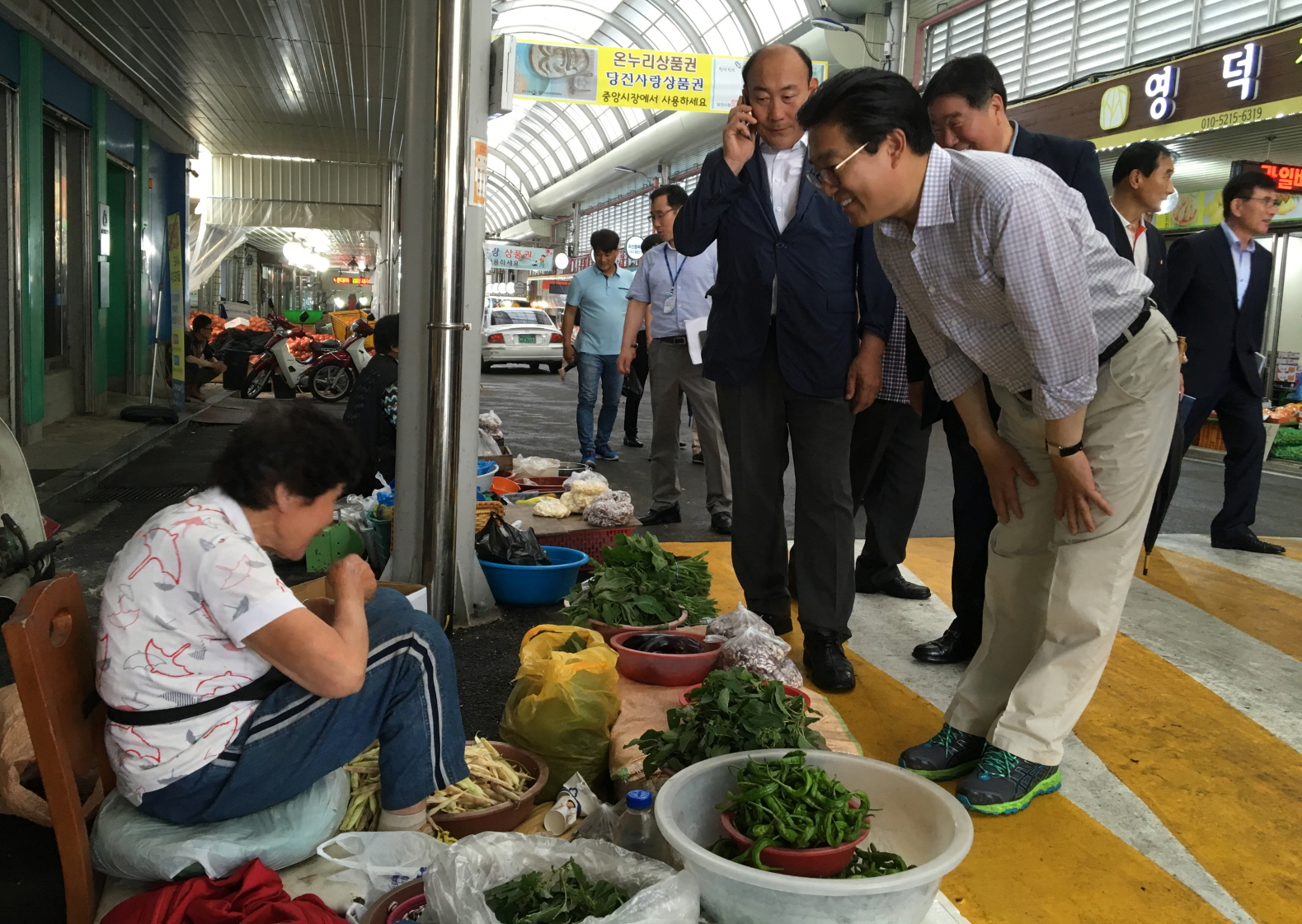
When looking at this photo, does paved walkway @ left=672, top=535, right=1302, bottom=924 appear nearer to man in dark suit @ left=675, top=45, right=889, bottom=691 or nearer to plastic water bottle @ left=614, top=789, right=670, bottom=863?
man in dark suit @ left=675, top=45, right=889, bottom=691

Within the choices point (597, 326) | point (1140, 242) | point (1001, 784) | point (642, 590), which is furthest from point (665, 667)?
point (597, 326)

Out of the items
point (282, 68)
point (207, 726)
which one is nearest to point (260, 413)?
point (207, 726)

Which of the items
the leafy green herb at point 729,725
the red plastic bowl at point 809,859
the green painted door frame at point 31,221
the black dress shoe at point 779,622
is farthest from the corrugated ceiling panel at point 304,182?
the red plastic bowl at point 809,859

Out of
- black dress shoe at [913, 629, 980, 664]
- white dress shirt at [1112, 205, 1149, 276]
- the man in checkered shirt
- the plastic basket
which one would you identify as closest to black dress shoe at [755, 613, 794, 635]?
black dress shoe at [913, 629, 980, 664]

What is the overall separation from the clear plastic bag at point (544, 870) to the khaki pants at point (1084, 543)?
1.17m

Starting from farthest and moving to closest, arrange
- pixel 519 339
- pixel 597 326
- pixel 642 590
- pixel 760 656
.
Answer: pixel 519 339 < pixel 597 326 < pixel 642 590 < pixel 760 656

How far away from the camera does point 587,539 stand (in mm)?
5332

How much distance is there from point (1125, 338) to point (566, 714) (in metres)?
1.80

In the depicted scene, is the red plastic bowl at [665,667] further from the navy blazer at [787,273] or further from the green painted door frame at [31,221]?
the green painted door frame at [31,221]

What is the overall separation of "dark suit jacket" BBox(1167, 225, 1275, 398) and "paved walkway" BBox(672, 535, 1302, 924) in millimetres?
1297

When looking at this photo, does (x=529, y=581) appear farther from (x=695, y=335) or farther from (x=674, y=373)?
(x=674, y=373)

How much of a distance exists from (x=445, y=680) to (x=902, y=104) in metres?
1.75

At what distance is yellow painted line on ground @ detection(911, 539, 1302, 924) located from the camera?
257 centimetres

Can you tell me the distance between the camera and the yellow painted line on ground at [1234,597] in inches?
179
